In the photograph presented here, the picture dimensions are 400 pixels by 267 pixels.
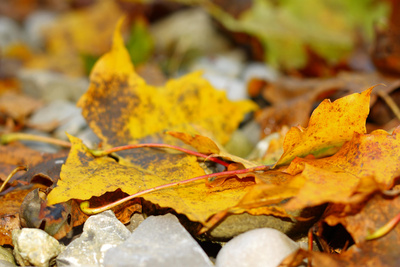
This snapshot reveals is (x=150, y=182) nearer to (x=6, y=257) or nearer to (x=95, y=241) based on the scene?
(x=95, y=241)

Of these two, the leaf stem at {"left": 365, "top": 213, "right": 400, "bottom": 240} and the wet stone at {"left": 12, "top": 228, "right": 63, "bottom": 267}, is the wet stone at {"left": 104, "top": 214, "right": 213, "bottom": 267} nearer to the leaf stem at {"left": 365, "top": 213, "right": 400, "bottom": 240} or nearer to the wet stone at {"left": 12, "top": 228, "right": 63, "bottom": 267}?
the wet stone at {"left": 12, "top": 228, "right": 63, "bottom": 267}

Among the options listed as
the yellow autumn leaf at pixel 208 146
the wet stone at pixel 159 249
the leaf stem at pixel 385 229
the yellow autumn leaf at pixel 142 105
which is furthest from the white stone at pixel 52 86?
the leaf stem at pixel 385 229

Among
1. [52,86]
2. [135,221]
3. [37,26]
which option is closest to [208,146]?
[135,221]

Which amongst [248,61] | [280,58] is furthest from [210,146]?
[248,61]

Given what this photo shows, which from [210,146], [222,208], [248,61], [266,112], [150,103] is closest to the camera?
[222,208]

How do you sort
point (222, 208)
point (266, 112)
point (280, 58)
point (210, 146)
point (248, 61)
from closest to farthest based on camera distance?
point (222, 208), point (210, 146), point (266, 112), point (280, 58), point (248, 61)

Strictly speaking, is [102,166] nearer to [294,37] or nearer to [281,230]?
[281,230]
